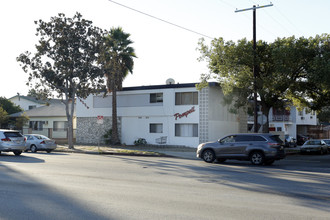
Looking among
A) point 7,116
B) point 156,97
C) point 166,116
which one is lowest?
point 166,116

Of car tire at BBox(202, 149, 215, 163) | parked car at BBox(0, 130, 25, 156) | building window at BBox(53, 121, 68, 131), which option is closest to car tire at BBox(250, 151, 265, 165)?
car tire at BBox(202, 149, 215, 163)

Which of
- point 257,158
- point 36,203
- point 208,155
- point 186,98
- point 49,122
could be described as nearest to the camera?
point 36,203

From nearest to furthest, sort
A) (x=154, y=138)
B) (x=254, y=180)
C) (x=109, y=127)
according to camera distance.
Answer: (x=254, y=180)
(x=154, y=138)
(x=109, y=127)

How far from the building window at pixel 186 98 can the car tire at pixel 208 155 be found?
12.8 meters

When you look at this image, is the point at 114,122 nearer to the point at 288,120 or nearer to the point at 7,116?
the point at 7,116

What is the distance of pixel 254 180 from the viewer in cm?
1261

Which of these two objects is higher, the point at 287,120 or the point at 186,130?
the point at 287,120

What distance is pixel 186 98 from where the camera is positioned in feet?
110

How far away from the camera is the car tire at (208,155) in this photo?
66.2ft

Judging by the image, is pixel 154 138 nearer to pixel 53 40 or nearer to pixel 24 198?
pixel 53 40

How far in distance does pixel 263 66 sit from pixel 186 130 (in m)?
8.55

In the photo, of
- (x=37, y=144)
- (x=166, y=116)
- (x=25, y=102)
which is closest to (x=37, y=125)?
(x=166, y=116)

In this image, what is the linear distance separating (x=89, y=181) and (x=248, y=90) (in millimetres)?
19226

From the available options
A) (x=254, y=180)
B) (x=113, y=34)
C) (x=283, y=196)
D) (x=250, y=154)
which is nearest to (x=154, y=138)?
(x=113, y=34)
